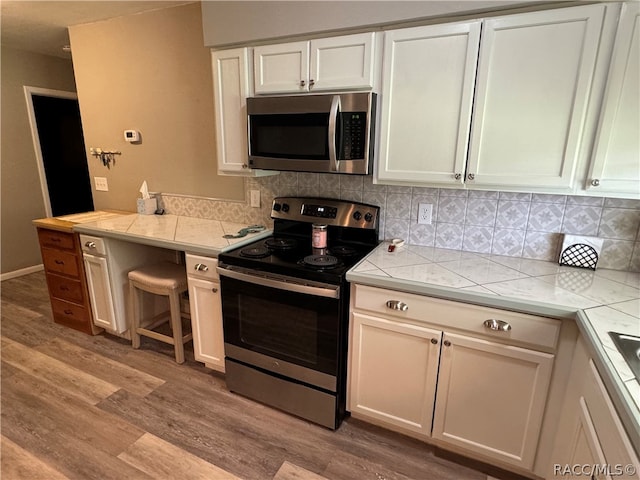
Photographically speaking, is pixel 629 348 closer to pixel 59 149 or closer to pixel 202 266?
pixel 202 266

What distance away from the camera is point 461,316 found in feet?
5.01

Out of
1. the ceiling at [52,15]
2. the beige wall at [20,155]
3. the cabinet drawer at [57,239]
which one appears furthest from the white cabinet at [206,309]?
the beige wall at [20,155]

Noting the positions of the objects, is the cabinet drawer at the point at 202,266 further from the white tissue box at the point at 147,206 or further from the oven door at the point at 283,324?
the white tissue box at the point at 147,206

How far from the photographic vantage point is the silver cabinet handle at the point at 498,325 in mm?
1448

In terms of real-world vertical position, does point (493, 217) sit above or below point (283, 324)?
above

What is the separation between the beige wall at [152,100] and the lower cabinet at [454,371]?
150cm

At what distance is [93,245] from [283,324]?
1632 millimetres

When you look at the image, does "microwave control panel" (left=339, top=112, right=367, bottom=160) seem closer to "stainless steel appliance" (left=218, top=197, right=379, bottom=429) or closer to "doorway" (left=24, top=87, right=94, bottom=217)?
"stainless steel appliance" (left=218, top=197, right=379, bottom=429)

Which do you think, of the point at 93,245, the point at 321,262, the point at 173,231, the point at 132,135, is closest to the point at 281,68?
the point at 321,262

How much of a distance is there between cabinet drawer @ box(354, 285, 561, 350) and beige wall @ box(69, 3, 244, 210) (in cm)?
141

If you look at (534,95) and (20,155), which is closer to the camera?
(534,95)

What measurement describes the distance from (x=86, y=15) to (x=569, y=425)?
392cm

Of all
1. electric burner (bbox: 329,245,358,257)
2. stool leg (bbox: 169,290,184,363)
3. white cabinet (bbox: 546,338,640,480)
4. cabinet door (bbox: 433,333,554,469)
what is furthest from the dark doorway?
white cabinet (bbox: 546,338,640,480)

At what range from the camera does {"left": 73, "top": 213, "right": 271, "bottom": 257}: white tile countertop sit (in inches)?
84.4
